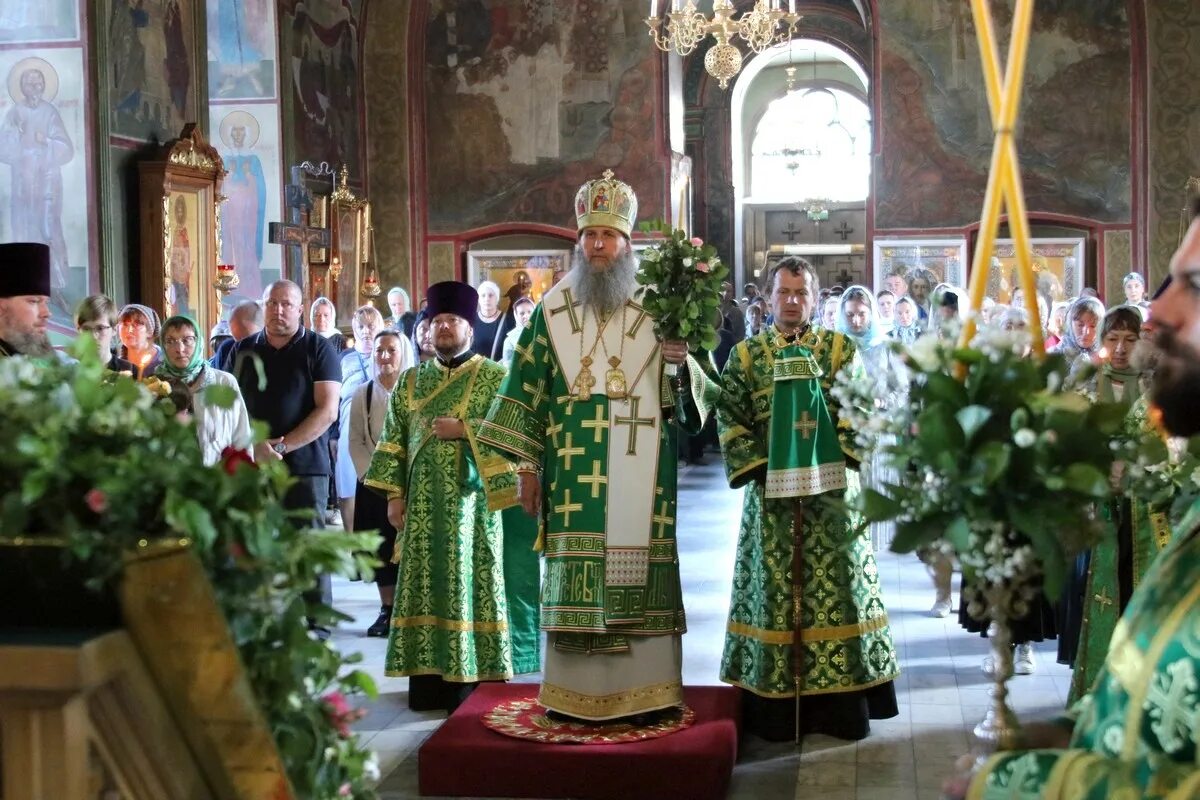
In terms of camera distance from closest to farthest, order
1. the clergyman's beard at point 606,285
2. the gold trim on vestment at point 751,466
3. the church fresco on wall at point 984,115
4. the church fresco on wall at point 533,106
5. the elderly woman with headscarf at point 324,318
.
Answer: the clergyman's beard at point 606,285, the gold trim on vestment at point 751,466, the elderly woman with headscarf at point 324,318, the church fresco on wall at point 984,115, the church fresco on wall at point 533,106

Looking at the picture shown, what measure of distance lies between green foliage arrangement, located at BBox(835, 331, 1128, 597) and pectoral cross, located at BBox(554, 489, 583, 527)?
2.84 m

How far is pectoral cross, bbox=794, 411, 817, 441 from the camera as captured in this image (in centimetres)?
523

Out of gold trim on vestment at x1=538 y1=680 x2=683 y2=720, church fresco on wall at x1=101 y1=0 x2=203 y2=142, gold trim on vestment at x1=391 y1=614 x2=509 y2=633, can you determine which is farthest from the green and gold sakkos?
church fresco on wall at x1=101 y1=0 x2=203 y2=142

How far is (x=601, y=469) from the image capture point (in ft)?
16.1

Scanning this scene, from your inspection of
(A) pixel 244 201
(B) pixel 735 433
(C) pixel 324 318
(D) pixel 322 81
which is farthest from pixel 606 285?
(D) pixel 322 81

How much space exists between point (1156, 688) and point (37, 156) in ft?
35.3

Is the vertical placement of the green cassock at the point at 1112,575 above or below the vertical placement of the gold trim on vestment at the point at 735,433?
below

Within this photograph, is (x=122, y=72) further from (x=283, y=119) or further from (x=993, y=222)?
(x=993, y=222)

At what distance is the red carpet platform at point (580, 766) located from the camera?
14.9 feet

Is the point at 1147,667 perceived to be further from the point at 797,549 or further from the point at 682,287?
the point at 797,549

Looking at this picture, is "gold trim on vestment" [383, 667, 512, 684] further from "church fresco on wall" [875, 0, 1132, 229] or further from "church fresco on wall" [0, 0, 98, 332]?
"church fresco on wall" [875, 0, 1132, 229]

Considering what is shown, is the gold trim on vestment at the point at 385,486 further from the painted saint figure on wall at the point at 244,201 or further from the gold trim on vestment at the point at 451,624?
the painted saint figure on wall at the point at 244,201

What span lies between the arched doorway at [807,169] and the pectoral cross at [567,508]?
2813cm

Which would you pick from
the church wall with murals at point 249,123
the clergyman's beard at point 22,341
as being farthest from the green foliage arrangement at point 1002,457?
the church wall with murals at point 249,123
